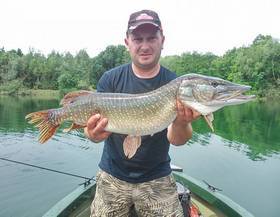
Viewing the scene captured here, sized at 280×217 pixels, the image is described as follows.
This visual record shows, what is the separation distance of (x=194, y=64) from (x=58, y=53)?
39.2 meters

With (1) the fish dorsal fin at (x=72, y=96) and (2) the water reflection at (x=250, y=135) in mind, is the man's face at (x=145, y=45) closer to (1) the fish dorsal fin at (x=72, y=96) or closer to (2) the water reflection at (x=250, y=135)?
(1) the fish dorsal fin at (x=72, y=96)

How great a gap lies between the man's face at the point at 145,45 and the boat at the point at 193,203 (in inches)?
88.2

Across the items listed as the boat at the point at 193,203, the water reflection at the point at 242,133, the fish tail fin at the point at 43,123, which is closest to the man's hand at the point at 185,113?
the fish tail fin at the point at 43,123

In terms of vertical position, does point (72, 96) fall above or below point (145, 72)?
below

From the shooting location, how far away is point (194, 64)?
200 feet

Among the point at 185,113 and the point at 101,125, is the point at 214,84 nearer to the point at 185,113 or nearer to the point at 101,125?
the point at 185,113

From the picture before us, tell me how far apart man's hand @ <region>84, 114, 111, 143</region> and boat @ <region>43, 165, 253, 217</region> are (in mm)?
1940

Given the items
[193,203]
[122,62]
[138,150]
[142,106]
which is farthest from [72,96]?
[122,62]

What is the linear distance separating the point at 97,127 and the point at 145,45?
789mm

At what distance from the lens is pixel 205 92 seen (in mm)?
2639

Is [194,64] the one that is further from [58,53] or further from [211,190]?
[211,190]

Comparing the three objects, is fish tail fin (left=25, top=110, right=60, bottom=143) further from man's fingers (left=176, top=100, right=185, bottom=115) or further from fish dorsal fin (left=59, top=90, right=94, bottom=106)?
man's fingers (left=176, top=100, right=185, bottom=115)

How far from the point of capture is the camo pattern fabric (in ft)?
9.57

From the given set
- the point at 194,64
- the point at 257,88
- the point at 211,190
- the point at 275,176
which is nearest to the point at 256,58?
the point at 257,88
